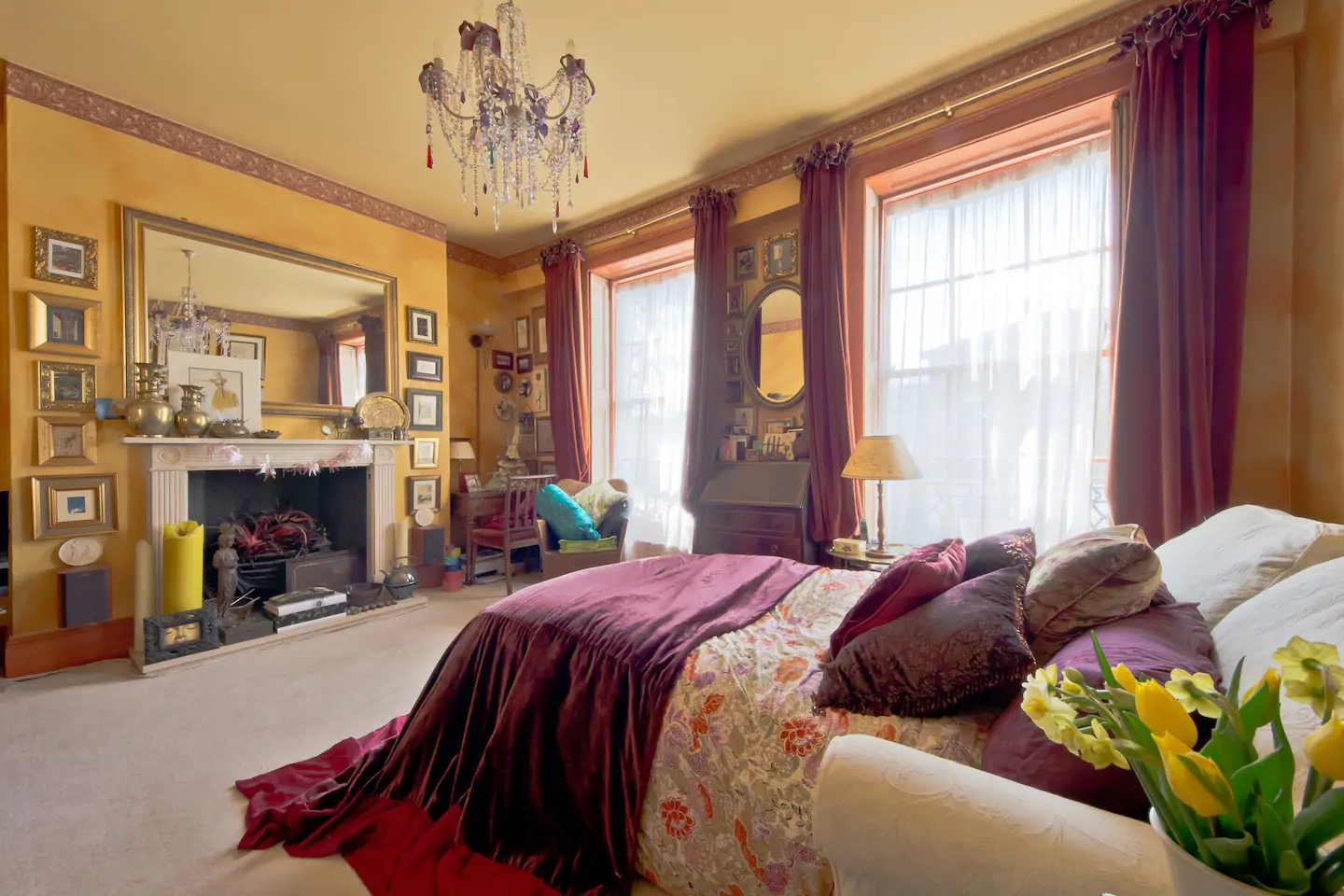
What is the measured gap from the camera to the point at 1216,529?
149cm

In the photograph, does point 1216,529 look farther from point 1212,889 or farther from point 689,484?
point 689,484

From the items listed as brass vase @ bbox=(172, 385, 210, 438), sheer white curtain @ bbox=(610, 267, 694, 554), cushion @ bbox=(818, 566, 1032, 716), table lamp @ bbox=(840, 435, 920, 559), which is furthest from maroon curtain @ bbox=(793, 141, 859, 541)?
brass vase @ bbox=(172, 385, 210, 438)

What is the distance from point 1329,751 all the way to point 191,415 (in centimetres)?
436

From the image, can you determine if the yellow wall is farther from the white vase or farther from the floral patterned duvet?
the white vase

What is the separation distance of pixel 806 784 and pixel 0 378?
13.9 ft

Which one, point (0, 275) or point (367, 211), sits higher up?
point (367, 211)

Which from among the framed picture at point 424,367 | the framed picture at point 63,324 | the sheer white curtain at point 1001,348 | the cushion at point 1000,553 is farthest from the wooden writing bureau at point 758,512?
the framed picture at point 63,324

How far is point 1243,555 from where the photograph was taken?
1.25 m

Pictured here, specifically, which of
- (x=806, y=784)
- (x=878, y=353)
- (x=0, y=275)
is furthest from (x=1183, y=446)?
(x=0, y=275)

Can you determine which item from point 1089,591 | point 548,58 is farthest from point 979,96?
point 1089,591

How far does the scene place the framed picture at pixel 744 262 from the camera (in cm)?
386

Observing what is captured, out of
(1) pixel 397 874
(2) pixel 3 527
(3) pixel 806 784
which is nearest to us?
(3) pixel 806 784

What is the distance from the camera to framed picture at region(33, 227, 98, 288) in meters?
2.77

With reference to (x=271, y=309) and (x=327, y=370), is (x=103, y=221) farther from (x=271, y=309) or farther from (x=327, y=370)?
(x=327, y=370)
